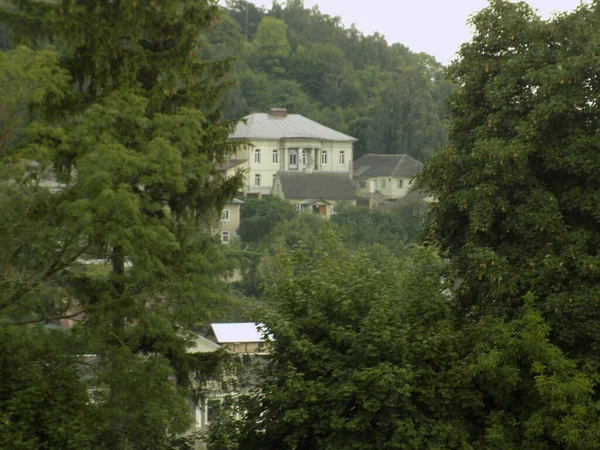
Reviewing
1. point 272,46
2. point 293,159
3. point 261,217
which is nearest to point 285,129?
point 293,159

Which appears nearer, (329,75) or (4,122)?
(4,122)

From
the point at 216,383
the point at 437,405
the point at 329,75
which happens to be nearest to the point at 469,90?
the point at 437,405

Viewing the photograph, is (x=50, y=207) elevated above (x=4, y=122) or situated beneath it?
situated beneath

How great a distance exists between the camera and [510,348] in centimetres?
1373

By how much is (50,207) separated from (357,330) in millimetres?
4831

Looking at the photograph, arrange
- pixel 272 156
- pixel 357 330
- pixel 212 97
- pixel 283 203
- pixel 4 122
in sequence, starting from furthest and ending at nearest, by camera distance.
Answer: pixel 272 156, pixel 283 203, pixel 212 97, pixel 357 330, pixel 4 122

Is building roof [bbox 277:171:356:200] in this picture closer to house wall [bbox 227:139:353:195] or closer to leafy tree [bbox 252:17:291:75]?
house wall [bbox 227:139:353:195]

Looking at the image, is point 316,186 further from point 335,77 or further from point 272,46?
point 272,46

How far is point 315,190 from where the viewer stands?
8525 centimetres

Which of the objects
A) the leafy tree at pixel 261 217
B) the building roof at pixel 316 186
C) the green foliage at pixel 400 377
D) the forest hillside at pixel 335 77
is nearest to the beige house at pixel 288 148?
the building roof at pixel 316 186

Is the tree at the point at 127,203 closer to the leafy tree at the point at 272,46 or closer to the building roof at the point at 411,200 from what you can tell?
the building roof at the point at 411,200

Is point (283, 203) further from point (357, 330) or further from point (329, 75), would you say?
point (357, 330)

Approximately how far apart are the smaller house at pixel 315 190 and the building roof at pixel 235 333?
42.4 metres

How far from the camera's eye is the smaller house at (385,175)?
89.4 m
